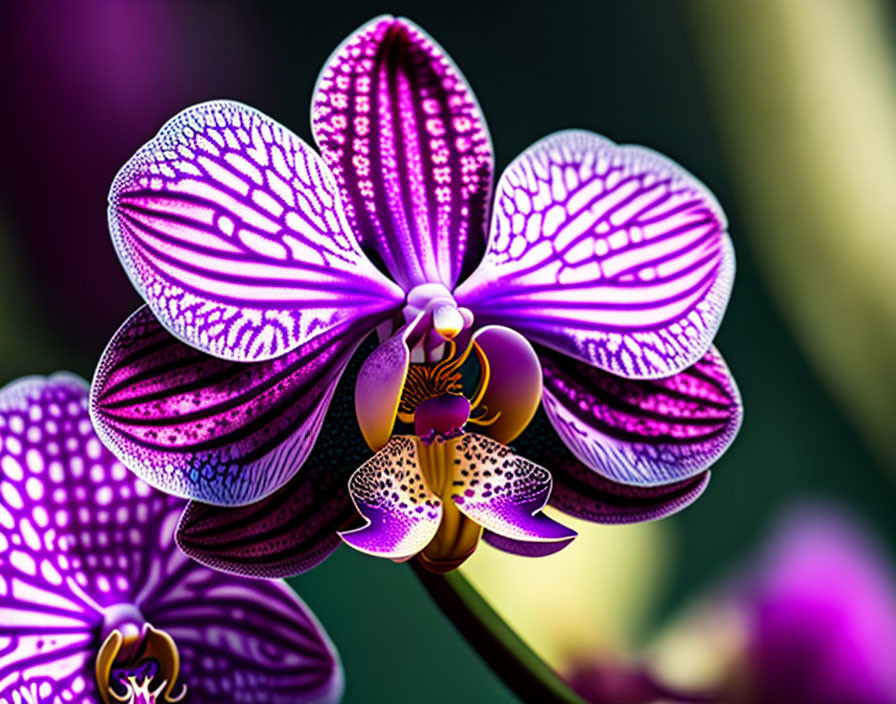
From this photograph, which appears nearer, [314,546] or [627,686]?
[314,546]

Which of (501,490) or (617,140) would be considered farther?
(617,140)

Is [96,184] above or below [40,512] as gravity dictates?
above

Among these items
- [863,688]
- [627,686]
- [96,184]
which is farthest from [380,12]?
[863,688]

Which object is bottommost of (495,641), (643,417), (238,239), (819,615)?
(819,615)

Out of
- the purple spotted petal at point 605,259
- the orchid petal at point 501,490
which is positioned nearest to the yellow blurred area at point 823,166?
the purple spotted petal at point 605,259

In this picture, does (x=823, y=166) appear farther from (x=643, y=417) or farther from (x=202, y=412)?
(x=202, y=412)

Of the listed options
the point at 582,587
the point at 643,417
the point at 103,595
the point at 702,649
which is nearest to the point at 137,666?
the point at 103,595

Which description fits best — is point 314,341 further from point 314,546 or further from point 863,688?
point 863,688

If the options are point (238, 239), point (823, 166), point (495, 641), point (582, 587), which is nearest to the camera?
point (238, 239)
